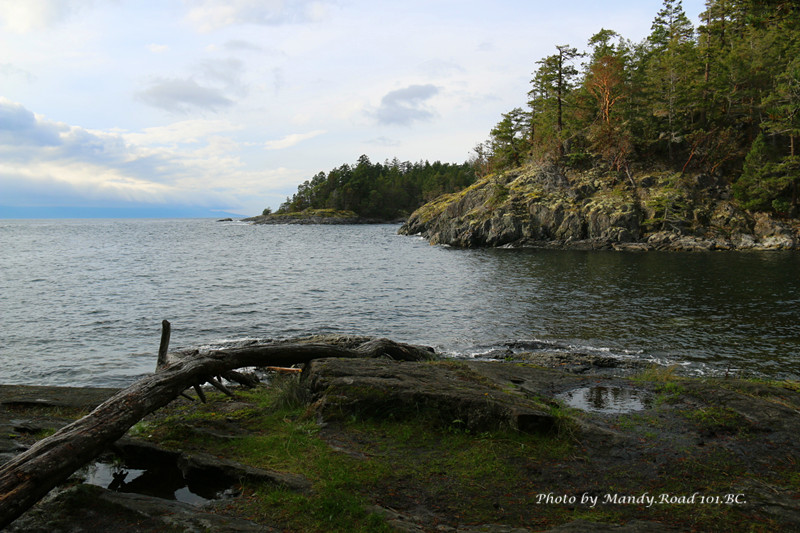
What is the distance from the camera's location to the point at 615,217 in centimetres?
5853

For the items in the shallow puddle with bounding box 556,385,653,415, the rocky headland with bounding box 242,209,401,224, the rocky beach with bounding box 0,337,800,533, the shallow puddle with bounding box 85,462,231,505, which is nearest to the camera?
the rocky beach with bounding box 0,337,800,533

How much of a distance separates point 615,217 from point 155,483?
61.5 m

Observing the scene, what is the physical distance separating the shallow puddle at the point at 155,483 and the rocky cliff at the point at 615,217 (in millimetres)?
58126

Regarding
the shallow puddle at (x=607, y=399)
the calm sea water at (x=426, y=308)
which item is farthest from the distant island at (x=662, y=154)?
the shallow puddle at (x=607, y=399)

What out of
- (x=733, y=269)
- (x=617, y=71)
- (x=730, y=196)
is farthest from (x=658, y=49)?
(x=733, y=269)

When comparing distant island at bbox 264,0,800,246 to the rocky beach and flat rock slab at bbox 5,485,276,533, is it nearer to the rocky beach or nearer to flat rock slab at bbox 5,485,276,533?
the rocky beach

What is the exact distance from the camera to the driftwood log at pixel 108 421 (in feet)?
17.1

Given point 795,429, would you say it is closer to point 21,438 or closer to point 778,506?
point 778,506

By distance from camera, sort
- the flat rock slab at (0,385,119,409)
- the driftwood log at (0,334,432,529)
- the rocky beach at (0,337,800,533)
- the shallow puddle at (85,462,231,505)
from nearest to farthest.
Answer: the driftwood log at (0,334,432,529), the rocky beach at (0,337,800,533), the shallow puddle at (85,462,231,505), the flat rock slab at (0,385,119,409)

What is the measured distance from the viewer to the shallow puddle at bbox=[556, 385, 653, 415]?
9492mm

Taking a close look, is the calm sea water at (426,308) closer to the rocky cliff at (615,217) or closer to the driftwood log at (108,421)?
the rocky cliff at (615,217)

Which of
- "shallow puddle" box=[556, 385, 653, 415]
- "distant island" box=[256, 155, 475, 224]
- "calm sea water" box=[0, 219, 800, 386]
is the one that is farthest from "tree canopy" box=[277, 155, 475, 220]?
"shallow puddle" box=[556, 385, 653, 415]

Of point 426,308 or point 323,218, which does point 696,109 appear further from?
point 323,218

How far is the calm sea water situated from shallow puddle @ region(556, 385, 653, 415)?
9143 mm
